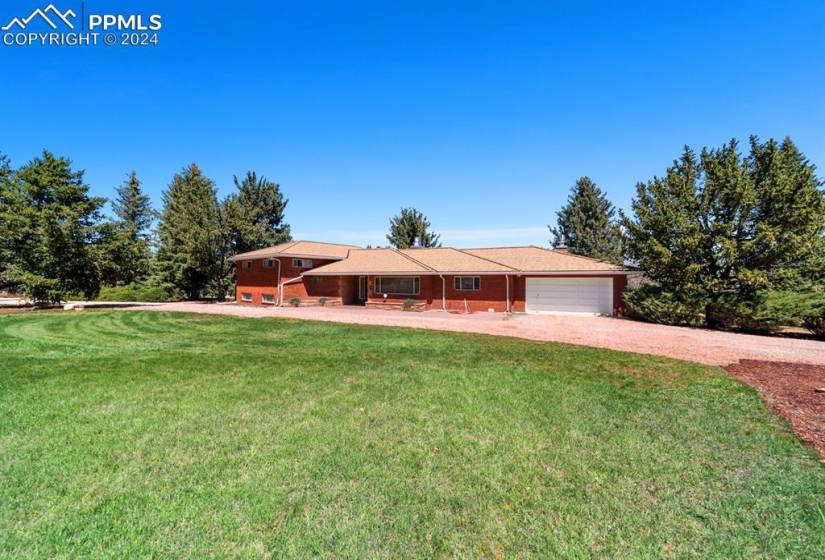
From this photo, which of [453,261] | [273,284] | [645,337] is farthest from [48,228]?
[645,337]

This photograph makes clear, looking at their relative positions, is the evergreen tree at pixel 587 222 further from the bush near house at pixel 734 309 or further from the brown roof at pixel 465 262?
the bush near house at pixel 734 309

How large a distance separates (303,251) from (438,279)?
10.5 m

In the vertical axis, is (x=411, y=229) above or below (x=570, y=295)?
above

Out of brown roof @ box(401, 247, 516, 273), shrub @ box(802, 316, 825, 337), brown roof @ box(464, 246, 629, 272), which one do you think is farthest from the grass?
brown roof @ box(401, 247, 516, 273)

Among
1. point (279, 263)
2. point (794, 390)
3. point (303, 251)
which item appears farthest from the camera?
point (303, 251)

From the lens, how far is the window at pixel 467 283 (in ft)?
73.7

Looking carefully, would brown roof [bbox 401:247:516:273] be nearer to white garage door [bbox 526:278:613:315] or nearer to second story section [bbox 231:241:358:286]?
white garage door [bbox 526:278:613:315]

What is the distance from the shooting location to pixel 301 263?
2714 cm

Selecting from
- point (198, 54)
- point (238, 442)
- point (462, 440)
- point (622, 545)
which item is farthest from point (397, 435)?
point (198, 54)

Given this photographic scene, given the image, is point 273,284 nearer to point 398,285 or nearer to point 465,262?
point 398,285

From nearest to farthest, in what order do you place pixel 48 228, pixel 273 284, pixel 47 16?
pixel 47 16 → pixel 48 228 → pixel 273 284

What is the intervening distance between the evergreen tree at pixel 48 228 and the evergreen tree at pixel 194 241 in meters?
7.19

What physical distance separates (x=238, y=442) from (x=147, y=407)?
2.05 meters

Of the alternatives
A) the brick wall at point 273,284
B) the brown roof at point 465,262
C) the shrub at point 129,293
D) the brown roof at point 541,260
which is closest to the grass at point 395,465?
the brown roof at point 541,260
